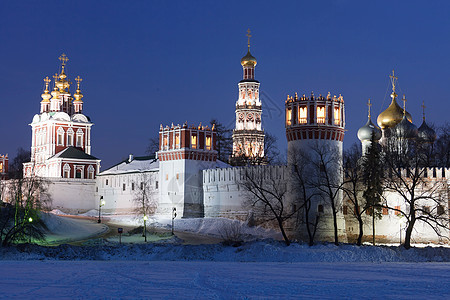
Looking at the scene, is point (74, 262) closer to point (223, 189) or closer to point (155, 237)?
point (155, 237)

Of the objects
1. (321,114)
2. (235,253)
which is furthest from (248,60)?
(235,253)

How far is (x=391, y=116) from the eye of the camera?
6131 centimetres

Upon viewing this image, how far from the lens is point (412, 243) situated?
48156 millimetres

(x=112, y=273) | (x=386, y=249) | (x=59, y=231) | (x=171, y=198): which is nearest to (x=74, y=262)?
(x=112, y=273)

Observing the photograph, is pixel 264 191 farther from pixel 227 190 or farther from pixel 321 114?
pixel 321 114

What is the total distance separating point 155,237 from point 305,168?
34.9 ft

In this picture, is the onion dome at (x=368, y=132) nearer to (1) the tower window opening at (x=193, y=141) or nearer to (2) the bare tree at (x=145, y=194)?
(1) the tower window opening at (x=193, y=141)

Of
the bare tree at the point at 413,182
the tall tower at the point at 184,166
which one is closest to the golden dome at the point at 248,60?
the tall tower at the point at 184,166

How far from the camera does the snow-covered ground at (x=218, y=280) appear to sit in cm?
2211

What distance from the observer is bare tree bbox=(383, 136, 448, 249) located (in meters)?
42.6

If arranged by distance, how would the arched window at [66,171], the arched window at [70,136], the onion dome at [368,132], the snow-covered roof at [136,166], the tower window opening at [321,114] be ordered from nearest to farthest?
the tower window opening at [321,114] < the onion dome at [368,132] < the snow-covered roof at [136,166] < the arched window at [66,171] < the arched window at [70,136]

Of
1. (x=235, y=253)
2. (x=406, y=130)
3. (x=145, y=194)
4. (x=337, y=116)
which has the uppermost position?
(x=406, y=130)

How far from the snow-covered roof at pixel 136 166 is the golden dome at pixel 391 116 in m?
19.4

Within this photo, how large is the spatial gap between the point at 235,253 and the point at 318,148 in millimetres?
13517
